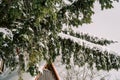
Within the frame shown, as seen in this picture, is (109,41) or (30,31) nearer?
(30,31)

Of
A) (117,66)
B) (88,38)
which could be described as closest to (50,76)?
(88,38)

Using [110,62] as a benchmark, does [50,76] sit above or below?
below

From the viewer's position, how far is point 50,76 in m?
25.8

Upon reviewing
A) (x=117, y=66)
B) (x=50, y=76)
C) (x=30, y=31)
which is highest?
(x=30, y=31)

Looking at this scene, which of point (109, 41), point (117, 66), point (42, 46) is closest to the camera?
point (42, 46)

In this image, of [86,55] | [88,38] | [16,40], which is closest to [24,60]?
[16,40]

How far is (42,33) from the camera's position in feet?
28.8

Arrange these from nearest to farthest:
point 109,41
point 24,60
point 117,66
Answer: point 24,60 → point 117,66 → point 109,41

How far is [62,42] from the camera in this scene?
30.5 ft

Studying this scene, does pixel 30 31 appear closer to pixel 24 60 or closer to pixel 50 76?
pixel 24 60

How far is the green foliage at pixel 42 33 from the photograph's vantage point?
772cm

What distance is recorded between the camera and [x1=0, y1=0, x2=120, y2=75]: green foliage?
772cm

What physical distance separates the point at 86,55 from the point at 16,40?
6.39 feet

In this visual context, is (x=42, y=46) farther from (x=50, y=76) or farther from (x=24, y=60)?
(x=50, y=76)
